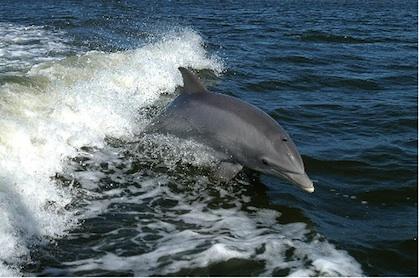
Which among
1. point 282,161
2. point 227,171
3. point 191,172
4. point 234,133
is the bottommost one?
point 191,172

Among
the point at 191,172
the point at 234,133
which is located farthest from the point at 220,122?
the point at 191,172

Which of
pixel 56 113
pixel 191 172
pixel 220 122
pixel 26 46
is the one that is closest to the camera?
pixel 220 122

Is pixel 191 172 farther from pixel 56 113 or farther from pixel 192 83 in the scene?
pixel 56 113

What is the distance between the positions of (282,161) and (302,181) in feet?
1.23

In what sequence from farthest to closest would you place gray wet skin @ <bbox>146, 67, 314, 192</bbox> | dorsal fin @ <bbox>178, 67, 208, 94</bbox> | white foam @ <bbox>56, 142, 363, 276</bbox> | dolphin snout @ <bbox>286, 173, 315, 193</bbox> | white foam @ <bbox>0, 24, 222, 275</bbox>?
dorsal fin @ <bbox>178, 67, 208, 94</bbox> → gray wet skin @ <bbox>146, 67, 314, 192</bbox> → dolphin snout @ <bbox>286, 173, 315, 193</bbox> → white foam @ <bbox>0, 24, 222, 275</bbox> → white foam @ <bbox>56, 142, 363, 276</bbox>

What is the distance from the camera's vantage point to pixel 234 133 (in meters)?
7.69

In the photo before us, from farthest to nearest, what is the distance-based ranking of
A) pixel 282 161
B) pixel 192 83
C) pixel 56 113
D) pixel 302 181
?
pixel 56 113, pixel 192 83, pixel 282 161, pixel 302 181

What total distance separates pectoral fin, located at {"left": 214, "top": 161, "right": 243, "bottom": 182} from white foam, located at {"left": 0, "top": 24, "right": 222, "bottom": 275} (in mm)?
1735

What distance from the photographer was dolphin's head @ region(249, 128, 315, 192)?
6984mm

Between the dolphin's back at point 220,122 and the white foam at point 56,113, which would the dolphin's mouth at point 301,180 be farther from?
the white foam at point 56,113

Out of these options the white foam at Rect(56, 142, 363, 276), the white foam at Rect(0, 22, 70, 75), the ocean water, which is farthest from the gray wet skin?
the white foam at Rect(0, 22, 70, 75)

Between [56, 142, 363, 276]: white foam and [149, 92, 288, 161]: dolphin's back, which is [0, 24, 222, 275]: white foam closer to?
[56, 142, 363, 276]: white foam

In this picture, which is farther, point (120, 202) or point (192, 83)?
point (192, 83)

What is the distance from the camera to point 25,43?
60.7 ft
